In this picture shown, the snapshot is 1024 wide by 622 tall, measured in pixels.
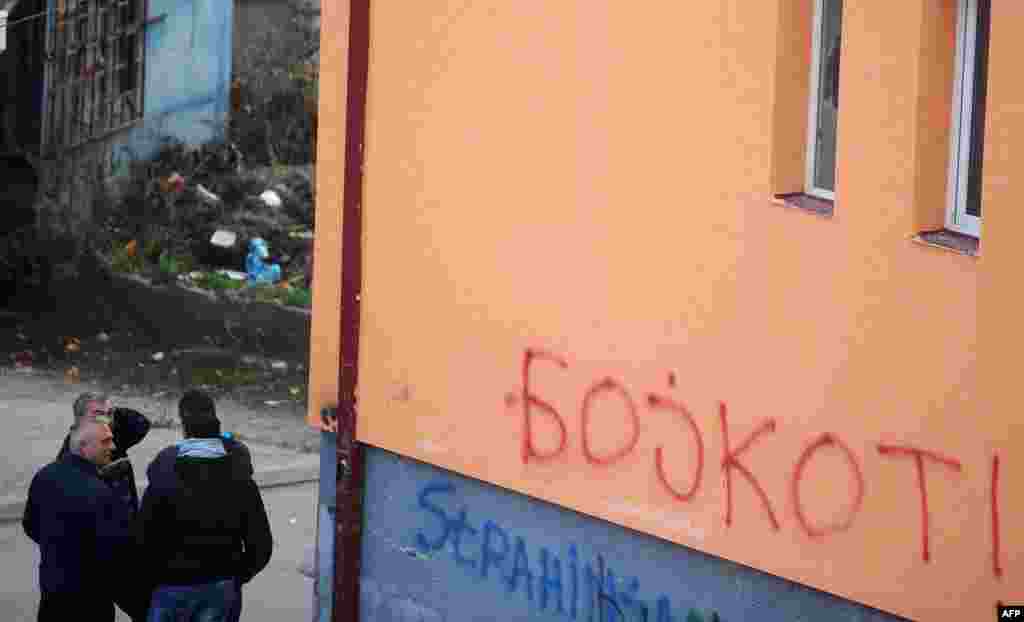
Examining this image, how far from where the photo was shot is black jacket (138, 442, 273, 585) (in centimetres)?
636

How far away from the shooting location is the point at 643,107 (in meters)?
5.73

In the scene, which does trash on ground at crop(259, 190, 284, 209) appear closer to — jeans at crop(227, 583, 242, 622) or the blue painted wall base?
the blue painted wall base

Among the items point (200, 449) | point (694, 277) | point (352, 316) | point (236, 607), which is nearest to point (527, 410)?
point (694, 277)

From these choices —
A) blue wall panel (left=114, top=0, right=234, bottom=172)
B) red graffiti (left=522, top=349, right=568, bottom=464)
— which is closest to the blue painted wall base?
red graffiti (left=522, top=349, right=568, bottom=464)

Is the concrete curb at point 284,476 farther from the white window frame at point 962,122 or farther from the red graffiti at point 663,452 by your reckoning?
the white window frame at point 962,122

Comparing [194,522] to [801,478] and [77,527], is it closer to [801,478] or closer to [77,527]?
[77,527]

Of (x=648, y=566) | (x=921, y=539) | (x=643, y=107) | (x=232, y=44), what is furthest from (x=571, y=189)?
(x=232, y=44)

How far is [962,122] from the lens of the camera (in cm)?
480

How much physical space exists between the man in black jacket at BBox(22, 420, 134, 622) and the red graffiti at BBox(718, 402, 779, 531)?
9.51ft

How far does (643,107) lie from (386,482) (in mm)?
2489

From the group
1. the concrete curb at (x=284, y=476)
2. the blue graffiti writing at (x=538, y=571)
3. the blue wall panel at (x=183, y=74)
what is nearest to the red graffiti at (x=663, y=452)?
the blue graffiti writing at (x=538, y=571)

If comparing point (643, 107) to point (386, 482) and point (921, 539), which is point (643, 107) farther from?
point (386, 482)

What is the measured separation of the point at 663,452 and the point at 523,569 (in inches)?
44.5

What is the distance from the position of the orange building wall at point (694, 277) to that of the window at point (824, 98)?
2.3 inches
